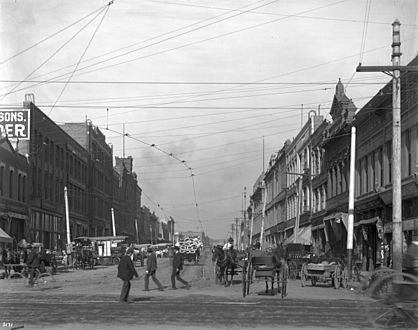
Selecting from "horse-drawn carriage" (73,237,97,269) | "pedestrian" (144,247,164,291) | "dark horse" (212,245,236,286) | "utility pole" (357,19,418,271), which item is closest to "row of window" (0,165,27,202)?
"horse-drawn carriage" (73,237,97,269)

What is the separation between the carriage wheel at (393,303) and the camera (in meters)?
11.8

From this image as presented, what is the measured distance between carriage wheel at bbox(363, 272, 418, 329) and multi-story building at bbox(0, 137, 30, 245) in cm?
4099

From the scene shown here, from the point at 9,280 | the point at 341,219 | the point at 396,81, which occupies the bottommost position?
the point at 9,280

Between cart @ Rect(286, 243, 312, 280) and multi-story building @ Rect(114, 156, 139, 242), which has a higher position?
multi-story building @ Rect(114, 156, 139, 242)

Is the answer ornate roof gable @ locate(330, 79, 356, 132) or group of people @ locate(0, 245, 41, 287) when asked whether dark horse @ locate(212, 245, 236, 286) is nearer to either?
group of people @ locate(0, 245, 41, 287)

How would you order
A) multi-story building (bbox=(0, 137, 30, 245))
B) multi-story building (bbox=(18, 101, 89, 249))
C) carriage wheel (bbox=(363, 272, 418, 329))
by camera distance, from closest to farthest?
carriage wheel (bbox=(363, 272, 418, 329)), multi-story building (bbox=(0, 137, 30, 245)), multi-story building (bbox=(18, 101, 89, 249))

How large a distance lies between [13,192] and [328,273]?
33.5 m

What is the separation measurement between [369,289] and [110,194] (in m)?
89.4

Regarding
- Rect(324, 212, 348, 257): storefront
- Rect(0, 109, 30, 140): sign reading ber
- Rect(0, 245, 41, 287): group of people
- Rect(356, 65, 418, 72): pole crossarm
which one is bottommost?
Rect(0, 245, 41, 287): group of people

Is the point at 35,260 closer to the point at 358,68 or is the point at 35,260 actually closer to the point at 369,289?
the point at 358,68

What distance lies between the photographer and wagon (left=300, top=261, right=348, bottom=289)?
92.6 feet

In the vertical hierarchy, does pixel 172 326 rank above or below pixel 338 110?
below

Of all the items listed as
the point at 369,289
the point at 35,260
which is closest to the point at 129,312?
the point at 369,289

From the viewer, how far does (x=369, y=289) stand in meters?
A: 11.9
